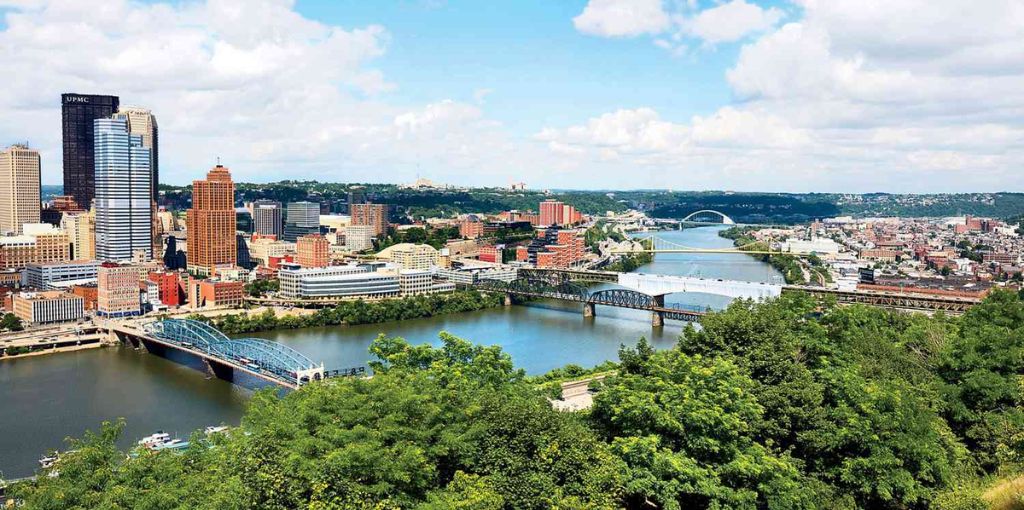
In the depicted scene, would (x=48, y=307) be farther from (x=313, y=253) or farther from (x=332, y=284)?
(x=313, y=253)

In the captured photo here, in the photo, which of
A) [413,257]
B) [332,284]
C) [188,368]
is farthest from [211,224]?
[188,368]

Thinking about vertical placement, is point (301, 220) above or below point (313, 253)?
above

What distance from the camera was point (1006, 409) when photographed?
7715mm

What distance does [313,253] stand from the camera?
33094 mm

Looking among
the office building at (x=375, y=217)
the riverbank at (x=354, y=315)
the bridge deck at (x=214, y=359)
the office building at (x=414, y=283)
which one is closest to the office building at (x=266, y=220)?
the office building at (x=375, y=217)

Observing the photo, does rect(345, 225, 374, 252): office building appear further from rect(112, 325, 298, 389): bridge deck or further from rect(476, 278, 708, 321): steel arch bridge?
rect(112, 325, 298, 389): bridge deck

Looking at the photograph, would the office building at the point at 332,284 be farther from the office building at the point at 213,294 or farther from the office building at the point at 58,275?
the office building at the point at 58,275

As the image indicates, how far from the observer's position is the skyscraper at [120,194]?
32.1 meters

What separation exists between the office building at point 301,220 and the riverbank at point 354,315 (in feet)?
73.7

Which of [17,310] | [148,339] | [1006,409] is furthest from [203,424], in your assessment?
[17,310]

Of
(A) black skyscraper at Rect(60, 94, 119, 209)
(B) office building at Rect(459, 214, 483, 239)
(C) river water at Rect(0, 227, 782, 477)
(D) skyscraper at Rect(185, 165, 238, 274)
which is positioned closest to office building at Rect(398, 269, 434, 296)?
(C) river water at Rect(0, 227, 782, 477)

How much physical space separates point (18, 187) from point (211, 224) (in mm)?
13437

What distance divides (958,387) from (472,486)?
5513 millimetres

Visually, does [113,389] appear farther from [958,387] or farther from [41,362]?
[958,387]
